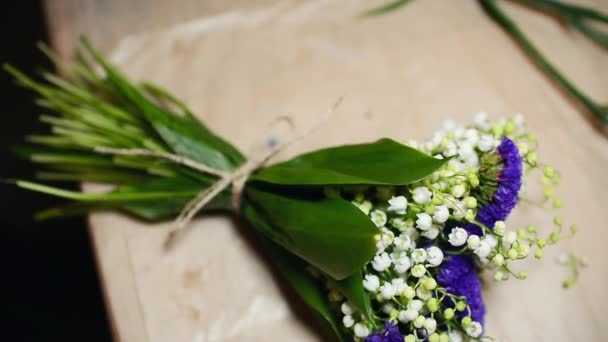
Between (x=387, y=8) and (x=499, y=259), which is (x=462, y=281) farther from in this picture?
(x=387, y=8)

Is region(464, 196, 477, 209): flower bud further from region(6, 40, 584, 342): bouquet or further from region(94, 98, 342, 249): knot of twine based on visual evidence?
region(94, 98, 342, 249): knot of twine

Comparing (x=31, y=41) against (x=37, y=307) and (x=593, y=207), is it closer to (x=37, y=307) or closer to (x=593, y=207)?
(x=37, y=307)

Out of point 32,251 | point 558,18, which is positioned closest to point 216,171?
point 558,18

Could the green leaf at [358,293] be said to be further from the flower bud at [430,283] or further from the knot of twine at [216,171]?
the knot of twine at [216,171]

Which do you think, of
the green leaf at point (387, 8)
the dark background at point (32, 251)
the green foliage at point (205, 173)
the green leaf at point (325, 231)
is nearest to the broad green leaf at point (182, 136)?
the green foliage at point (205, 173)

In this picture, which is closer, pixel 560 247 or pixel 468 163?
pixel 468 163

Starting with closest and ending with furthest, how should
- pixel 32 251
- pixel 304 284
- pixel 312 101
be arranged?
1. pixel 304 284
2. pixel 312 101
3. pixel 32 251

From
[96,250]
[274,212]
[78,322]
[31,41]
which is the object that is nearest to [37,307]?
[78,322]
